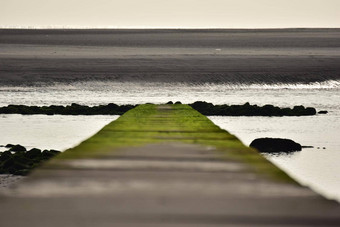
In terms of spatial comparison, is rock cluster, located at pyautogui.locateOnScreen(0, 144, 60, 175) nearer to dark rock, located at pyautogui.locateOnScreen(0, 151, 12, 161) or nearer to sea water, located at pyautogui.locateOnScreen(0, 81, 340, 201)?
dark rock, located at pyautogui.locateOnScreen(0, 151, 12, 161)

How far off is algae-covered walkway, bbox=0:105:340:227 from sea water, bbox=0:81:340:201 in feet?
5.25

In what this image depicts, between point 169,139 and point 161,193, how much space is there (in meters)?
4.56

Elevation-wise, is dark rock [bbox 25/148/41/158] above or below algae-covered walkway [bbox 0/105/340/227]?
below

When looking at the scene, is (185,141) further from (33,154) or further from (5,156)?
(5,156)

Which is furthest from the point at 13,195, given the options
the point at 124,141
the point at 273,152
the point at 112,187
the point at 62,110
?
the point at 62,110

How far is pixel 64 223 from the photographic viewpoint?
4.92m

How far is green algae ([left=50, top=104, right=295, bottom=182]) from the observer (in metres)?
7.99

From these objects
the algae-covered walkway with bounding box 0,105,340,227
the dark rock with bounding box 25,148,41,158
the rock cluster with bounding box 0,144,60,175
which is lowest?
the rock cluster with bounding box 0,144,60,175

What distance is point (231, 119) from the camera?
31875 millimetres

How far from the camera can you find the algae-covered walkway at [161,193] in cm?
513

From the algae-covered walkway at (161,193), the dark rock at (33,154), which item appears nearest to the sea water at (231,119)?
the algae-covered walkway at (161,193)

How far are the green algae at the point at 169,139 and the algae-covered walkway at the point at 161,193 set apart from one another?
0.02 m

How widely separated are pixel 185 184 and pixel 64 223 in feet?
5.78

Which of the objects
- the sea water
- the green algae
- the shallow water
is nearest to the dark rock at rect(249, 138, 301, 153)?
the sea water
